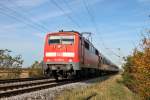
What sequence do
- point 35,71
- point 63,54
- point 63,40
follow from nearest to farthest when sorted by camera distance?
1. point 63,54
2. point 63,40
3. point 35,71

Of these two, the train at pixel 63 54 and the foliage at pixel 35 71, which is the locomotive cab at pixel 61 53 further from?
the foliage at pixel 35 71

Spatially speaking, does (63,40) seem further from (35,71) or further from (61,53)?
(35,71)

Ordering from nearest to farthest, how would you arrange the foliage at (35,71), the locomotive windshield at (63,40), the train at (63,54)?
1. the train at (63,54)
2. the locomotive windshield at (63,40)
3. the foliage at (35,71)

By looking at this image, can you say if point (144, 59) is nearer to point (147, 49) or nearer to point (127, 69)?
point (147, 49)

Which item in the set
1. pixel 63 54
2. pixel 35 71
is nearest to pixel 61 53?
pixel 63 54

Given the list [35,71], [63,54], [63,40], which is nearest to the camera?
[63,54]

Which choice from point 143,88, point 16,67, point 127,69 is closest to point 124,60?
point 127,69

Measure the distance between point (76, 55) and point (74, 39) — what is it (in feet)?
3.92

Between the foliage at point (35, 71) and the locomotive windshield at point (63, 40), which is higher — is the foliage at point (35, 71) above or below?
below

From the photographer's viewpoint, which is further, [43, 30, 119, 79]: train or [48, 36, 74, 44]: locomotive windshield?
[48, 36, 74, 44]: locomotive windshield

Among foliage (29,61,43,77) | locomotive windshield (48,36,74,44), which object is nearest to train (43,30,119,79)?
locomotive windshield (48,36,74,44)

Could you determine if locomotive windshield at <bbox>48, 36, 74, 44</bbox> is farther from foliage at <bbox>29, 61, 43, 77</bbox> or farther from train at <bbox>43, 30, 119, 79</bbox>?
foliage at <bbox>29, 61, 43, 77</bbox>

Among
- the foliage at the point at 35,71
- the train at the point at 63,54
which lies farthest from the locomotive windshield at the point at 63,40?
the foliage at the point at 35,71

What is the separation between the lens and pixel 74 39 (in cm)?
2397
